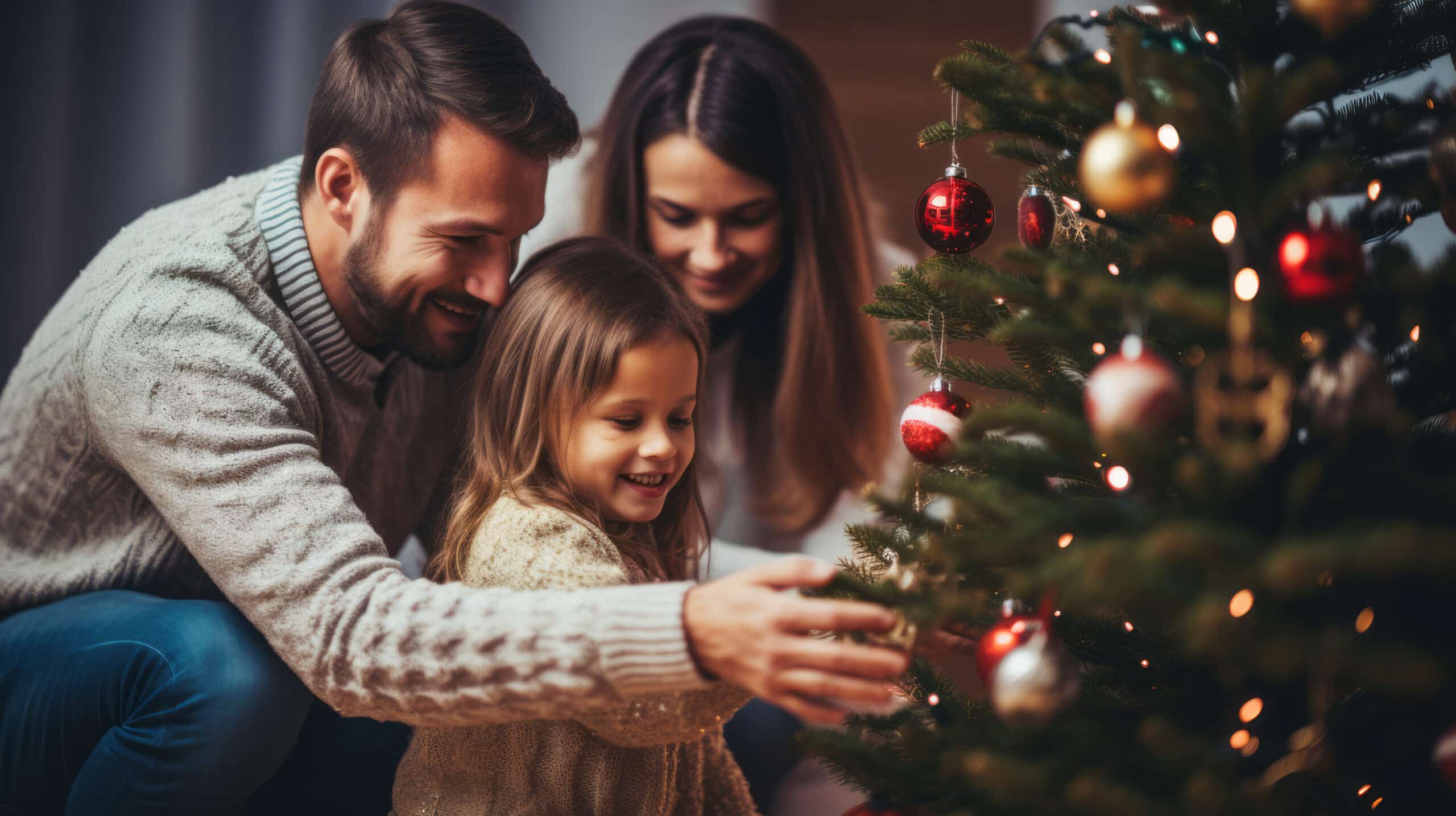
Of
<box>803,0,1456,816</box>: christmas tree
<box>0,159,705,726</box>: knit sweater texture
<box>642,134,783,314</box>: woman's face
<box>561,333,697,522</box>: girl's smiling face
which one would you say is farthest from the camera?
<box>642,134,783,314</box>: woman's face

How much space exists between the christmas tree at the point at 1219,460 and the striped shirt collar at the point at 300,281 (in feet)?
2.17

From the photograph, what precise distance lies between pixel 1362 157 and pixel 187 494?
989 mm

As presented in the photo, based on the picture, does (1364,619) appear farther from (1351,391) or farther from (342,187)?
(342,187)

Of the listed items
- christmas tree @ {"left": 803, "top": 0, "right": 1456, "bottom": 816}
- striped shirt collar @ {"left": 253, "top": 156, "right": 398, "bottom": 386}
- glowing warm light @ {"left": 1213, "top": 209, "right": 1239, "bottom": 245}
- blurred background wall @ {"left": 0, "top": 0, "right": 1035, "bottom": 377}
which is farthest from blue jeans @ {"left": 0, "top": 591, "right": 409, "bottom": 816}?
glowing warm light @ {"left": 1213, "top": 209, "right": 1239, "bottom": 245}

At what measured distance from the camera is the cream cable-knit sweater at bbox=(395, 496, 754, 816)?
37.1 inches

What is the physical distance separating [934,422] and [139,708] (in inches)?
32.1

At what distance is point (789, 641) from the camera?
0.70 meters

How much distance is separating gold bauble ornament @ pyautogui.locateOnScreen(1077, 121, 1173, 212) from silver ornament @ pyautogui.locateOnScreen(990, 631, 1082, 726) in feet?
0.87

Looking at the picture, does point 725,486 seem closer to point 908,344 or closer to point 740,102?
point 908,344

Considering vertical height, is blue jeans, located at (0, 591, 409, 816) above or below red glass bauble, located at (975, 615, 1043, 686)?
below

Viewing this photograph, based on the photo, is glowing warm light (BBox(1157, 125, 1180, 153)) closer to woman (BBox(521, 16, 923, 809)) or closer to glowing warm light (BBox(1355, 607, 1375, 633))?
glowing warm light (BBox(1355, 607, 1375, 633))

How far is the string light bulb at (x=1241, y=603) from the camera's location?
0.59 metres

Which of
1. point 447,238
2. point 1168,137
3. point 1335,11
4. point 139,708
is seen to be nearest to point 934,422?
point 1168,137

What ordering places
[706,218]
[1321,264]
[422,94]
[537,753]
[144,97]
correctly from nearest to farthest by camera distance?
[1321,264] → [537,753] → [422,94] → [706,218] → [144,97]
